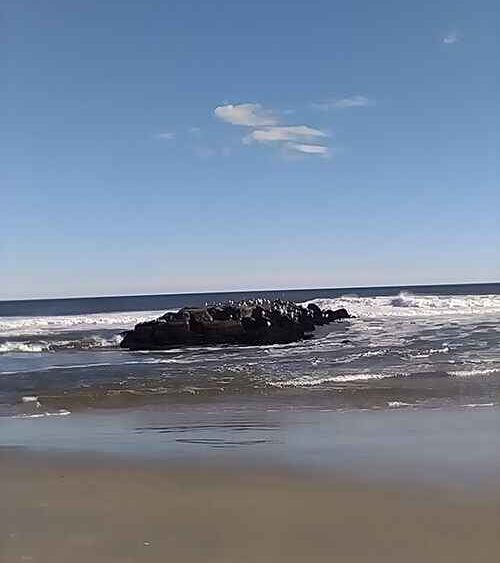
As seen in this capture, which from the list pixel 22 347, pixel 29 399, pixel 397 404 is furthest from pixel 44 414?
pixel 22 347

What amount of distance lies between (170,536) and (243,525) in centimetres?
57

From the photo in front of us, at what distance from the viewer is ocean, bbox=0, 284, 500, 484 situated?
352 inches

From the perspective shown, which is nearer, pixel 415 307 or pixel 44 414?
pixel 44 414

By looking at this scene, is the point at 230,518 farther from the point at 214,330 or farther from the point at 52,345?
the point at 52,345

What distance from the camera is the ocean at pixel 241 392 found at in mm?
8938

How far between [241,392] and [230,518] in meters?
7.47

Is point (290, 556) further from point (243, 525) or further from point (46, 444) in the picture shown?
point (46, 444)

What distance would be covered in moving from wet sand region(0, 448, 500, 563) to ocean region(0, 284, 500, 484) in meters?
1.12

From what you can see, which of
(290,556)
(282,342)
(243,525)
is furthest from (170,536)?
(282,342)

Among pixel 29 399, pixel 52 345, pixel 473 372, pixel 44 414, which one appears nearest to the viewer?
pixel 44 414

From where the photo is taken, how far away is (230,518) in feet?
18.3

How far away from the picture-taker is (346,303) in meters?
53.2

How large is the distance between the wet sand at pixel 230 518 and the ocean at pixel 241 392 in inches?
44.0

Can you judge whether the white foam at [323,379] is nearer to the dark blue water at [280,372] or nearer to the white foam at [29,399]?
the dark blue water at [280,372]
